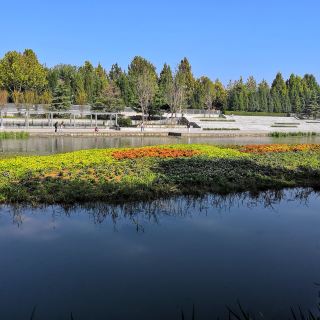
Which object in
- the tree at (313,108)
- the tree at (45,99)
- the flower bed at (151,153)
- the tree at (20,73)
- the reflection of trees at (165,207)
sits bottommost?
the reflection of trees at (165,207)

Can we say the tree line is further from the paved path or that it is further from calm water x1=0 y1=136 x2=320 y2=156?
calm water x1=0 y1=136 x2=320 y2=156

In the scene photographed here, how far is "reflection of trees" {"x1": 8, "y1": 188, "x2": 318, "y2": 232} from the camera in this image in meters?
7.82

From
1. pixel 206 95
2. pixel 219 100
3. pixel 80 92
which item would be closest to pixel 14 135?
pixel 80 92

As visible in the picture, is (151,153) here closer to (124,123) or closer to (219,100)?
(124,123)

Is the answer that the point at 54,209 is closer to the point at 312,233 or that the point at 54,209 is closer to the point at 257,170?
the point at 312,233

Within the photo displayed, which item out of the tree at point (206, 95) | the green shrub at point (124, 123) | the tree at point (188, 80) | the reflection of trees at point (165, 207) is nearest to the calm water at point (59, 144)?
the reflection of trees at point (165, 207)

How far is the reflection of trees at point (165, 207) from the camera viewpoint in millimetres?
7824

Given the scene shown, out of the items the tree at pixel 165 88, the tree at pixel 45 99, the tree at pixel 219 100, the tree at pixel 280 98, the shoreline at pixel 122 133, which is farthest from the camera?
the tree at pixel 280 98

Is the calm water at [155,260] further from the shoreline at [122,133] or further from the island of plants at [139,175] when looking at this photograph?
the shoreline at [122,133]

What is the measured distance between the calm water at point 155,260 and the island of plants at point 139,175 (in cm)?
78

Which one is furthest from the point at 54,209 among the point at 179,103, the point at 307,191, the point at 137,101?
the point at 179,103

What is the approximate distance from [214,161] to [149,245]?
751cm

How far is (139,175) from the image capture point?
35.8 feet

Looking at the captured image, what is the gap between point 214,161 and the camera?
531 inches
